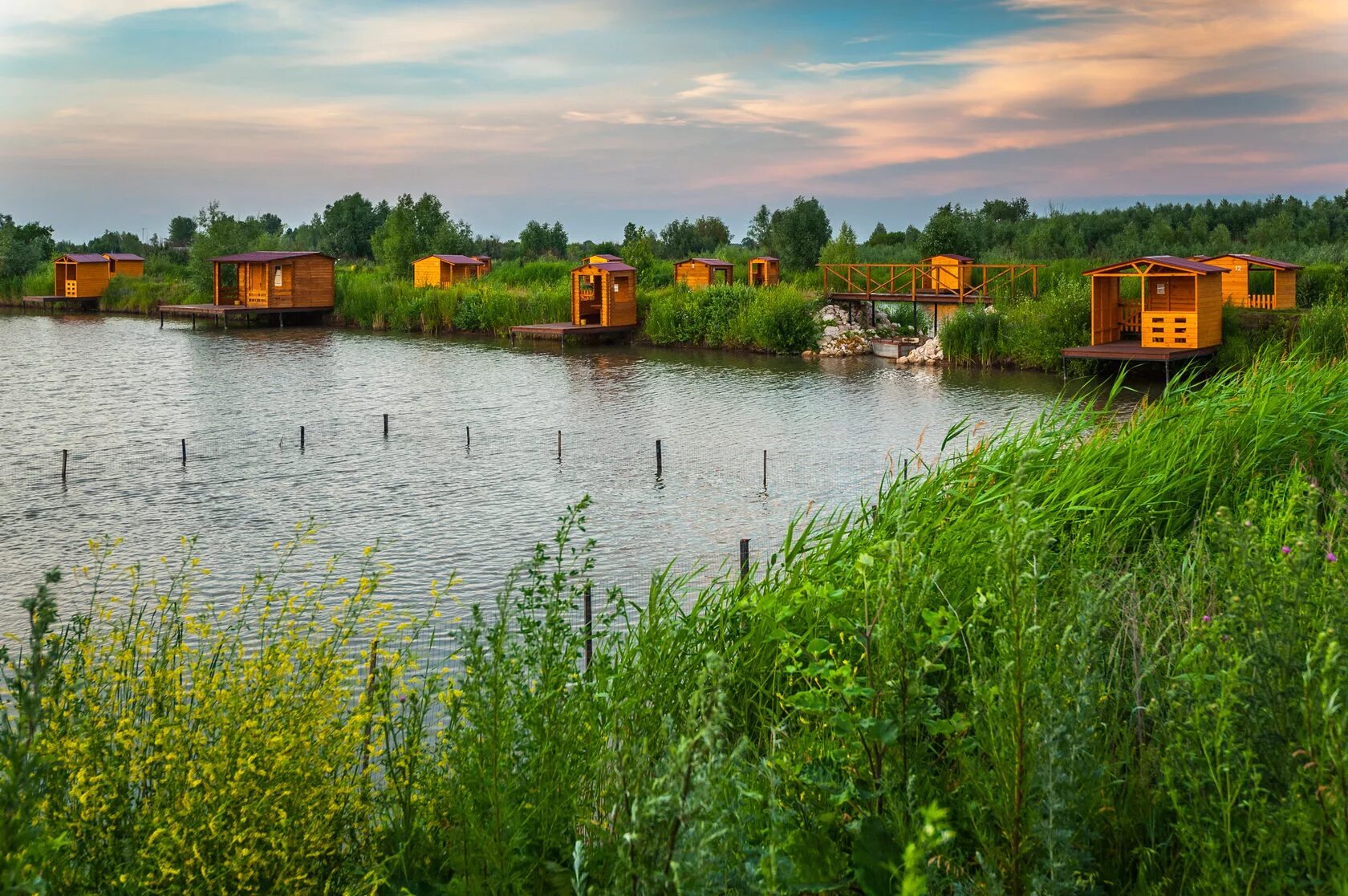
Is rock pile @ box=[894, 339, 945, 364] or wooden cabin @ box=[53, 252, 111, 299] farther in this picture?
wooden cabin @ box=[53, 252, 111, 299]

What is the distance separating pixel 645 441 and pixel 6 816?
18.9 meters

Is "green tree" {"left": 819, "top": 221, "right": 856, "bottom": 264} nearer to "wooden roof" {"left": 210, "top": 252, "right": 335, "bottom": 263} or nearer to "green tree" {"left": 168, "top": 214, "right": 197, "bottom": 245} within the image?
"wooden roof" {"left": 210, "top": 252, "right": 335, "bottom": 263}

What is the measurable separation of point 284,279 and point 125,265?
2007cm

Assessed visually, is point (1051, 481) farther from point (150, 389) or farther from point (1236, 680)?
point (150, 389)

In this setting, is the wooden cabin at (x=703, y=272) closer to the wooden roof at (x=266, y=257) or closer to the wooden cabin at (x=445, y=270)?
the wooden cabin at (x=445, y=270)

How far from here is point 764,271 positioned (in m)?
49.1

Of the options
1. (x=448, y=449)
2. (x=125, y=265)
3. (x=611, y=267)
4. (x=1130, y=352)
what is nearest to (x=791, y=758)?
(x=448, y=449)

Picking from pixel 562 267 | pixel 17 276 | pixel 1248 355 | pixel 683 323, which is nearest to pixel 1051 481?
pixel 1248 355

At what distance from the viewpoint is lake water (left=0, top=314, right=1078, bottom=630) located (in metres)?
13.8

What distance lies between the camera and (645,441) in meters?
21.1

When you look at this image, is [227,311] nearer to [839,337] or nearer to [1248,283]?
[839,337]

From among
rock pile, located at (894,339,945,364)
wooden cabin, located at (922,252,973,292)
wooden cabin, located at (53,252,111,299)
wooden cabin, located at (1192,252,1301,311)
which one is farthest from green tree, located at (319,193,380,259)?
wooden cabin, located at (1192,252,1301,311)

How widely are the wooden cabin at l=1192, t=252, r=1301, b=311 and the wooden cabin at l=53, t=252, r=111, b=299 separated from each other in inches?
2080

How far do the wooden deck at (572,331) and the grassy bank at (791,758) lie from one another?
117 ft
